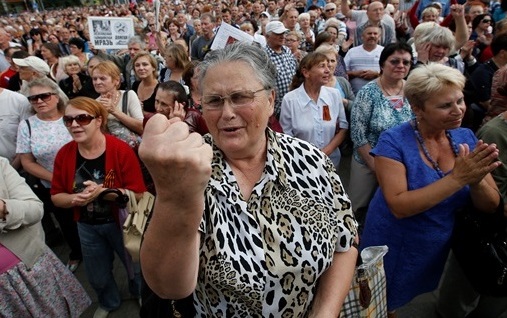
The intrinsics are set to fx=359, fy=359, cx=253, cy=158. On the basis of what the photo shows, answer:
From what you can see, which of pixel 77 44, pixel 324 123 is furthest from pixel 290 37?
pixel 77 44

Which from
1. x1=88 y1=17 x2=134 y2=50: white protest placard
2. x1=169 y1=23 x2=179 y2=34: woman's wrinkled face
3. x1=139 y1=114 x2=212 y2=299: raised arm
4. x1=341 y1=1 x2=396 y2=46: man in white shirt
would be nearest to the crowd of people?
x1=139 y1=114 x2=212 y2=299: raised arm

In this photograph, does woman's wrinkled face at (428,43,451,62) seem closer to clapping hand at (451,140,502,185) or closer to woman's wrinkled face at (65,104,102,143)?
clapping hand at (451,140,502,185)

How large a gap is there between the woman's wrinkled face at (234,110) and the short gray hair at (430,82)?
46.4 inches

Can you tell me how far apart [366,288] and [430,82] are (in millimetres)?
1255

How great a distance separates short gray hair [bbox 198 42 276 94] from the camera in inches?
56.4

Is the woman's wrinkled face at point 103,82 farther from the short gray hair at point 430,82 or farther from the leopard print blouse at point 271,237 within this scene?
the short gray hair at point 430,82

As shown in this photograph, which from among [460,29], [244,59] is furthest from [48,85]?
[460,29]

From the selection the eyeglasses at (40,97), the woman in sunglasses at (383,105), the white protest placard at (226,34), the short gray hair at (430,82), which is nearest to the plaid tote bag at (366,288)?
the short gray hair at (430,82)

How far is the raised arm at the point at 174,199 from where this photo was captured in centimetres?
72

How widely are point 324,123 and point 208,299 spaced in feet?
7.92

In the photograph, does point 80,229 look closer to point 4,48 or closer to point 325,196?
point 325,196

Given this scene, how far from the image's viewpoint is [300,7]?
1036cm

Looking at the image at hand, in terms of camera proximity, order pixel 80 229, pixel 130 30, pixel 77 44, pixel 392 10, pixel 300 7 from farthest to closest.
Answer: pixel 300 7
pixel 392 10
pixel 77 44
pixel 130 30
pixel 80 229

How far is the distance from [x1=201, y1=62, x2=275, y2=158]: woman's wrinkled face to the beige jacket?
1549 mm
